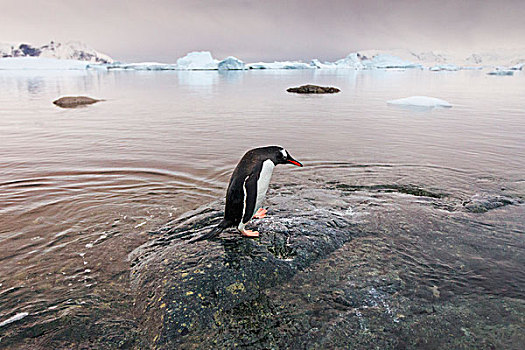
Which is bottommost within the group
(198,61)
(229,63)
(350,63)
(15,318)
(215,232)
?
(15,318)

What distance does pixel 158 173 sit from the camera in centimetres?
787

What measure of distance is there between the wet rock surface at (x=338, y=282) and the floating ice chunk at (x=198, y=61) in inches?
4283

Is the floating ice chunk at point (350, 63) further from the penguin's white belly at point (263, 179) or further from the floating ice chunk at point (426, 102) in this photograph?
the penguin's white belly at point (263, 179)

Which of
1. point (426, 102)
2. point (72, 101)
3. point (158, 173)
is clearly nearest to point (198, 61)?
point (72, 101)

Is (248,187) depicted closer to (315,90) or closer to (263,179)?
(263,179)

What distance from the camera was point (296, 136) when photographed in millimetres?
11898

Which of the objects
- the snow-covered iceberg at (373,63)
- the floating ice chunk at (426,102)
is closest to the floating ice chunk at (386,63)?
the snow-covered iceberg at (373,63)

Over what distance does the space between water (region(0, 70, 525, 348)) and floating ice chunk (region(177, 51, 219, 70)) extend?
316ft

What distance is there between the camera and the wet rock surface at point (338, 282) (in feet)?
10.3

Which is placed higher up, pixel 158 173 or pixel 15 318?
pixel 158 173

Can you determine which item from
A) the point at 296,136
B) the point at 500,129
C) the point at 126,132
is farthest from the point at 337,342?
the point at 500,129

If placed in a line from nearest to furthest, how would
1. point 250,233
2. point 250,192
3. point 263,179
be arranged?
point 250,192 < point 263,179 < point 250,233

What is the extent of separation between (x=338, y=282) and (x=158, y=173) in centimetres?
542

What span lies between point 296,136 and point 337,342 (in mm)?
9319
